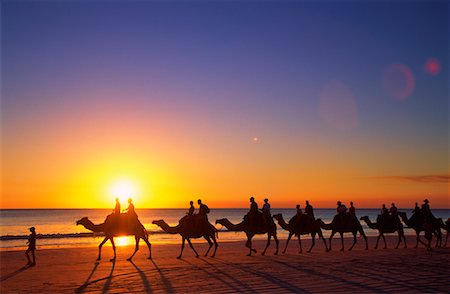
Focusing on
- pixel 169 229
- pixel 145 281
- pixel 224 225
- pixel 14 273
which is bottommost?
pixel 14 273

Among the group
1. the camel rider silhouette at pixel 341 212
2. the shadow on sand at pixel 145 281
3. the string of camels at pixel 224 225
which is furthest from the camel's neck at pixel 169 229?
the camel rider silhouette at pixel 341 212

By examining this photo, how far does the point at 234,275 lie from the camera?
14664 mm

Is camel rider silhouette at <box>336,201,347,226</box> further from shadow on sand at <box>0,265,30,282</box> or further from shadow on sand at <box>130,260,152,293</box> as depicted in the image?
shadow on sand at <box>0,265,30,282</box>

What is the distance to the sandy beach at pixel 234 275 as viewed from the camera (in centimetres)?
1250

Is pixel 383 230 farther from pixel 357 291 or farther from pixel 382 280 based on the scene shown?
pixel 357 291

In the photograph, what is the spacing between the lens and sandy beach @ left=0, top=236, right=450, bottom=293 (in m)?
12.5

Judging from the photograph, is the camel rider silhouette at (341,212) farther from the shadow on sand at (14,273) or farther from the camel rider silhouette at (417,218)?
the shadow on sand at (14,273)

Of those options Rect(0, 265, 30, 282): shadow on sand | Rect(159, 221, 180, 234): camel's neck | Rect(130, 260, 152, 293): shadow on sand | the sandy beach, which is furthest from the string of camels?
Rect(0, 265, 30, 282): shadow on sand

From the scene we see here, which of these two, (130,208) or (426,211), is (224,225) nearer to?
(130,208)

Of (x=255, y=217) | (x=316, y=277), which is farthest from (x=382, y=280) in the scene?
(x=255, y=217)

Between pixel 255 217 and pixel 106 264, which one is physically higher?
pixel 255 217

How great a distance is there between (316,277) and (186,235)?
7.86 metres

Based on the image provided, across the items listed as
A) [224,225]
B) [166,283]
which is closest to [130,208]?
[224,225]

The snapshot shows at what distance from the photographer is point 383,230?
25.1m
